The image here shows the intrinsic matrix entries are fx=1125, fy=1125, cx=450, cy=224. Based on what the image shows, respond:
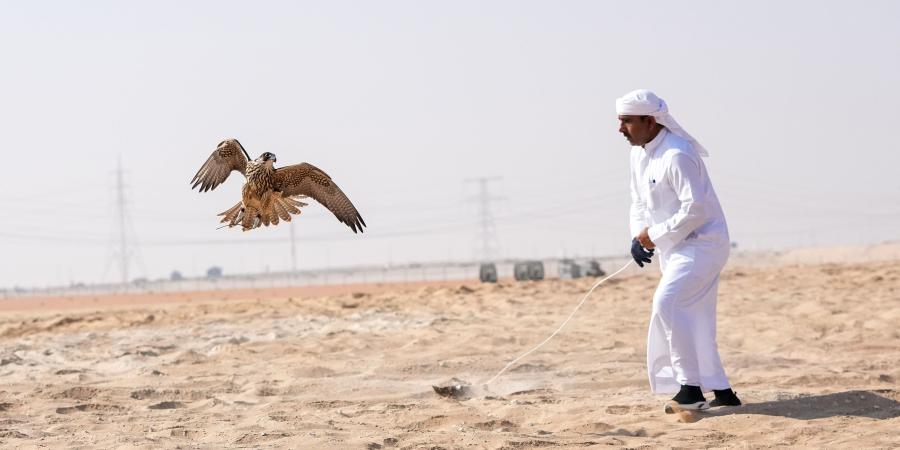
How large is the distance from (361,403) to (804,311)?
6.62m

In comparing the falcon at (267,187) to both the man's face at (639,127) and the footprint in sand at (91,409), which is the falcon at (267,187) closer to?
the footprint in sand at (91,409)

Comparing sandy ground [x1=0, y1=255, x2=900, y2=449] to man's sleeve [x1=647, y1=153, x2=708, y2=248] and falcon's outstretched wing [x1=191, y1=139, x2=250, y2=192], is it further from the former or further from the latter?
falcon's outstretched wing [x1=191, y1=139, x2=250, y2=192]

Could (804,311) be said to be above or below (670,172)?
below

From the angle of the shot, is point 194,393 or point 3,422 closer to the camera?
point 3,422

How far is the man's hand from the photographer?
6.73 m

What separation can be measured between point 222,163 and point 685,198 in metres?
3.43

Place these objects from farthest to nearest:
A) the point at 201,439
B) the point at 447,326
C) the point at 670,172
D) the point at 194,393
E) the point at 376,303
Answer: the point at 376,303 → the point at 447,326 → the point at 194,393 → the point at 670,172 → the point at 201,439

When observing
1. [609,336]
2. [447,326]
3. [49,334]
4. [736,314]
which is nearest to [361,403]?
[609,336]

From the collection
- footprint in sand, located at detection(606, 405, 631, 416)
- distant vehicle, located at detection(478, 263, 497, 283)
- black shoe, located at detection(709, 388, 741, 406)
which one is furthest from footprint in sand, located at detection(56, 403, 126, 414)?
distant vehicle, located at detection(478, 263, 497, 283)

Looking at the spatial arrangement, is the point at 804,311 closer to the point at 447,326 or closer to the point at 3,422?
the point at 447,326

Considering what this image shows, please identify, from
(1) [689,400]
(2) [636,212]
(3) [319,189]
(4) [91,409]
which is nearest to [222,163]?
(3) [319,189]

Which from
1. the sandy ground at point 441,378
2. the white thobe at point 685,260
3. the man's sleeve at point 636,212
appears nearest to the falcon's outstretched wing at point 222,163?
the sandy ground at point 441,378

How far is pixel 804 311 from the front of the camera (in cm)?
1235

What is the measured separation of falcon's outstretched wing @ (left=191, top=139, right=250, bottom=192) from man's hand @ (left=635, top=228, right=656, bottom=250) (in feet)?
9.33
